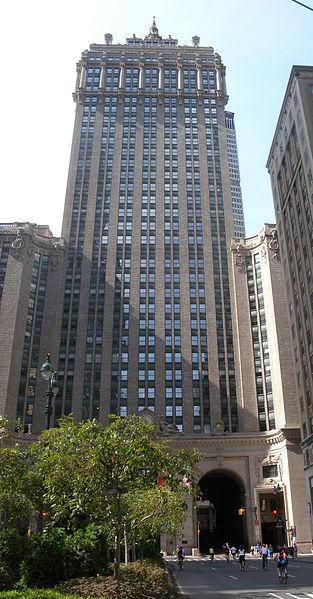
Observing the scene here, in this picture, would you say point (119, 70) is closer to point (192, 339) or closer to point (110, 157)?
point (110, 157)

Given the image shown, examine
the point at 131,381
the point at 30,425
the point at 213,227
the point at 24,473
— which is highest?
the point at 213,227

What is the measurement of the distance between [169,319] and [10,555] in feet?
206

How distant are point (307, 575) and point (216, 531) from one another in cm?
5252

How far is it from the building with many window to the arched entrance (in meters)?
25.6

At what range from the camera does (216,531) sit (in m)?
79.9

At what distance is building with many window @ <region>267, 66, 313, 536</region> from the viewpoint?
49.8 metres

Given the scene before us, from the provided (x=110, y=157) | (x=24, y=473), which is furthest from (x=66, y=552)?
(x=110, y=157)

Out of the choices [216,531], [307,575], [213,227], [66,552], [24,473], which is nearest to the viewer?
[66,552]

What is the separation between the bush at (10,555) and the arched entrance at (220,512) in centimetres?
5501

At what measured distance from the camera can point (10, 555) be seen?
67.3 ft

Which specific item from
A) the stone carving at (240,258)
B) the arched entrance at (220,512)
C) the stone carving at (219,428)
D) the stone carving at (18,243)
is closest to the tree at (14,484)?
the stone carving at (219,428)

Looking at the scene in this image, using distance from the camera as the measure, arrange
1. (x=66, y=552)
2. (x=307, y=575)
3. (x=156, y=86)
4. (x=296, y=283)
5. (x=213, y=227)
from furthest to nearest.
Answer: (x=156, y=86)
(x=213, y=227)
(x=296, y=283)
(x=307, y=575)
(x=66, y=552)

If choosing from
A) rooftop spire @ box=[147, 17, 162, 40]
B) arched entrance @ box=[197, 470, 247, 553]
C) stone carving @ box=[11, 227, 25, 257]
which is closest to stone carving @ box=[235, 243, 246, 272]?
arched entrance @ box=[197, 470, 247, 553]

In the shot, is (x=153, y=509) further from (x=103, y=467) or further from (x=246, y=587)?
(x=103, y=467)
